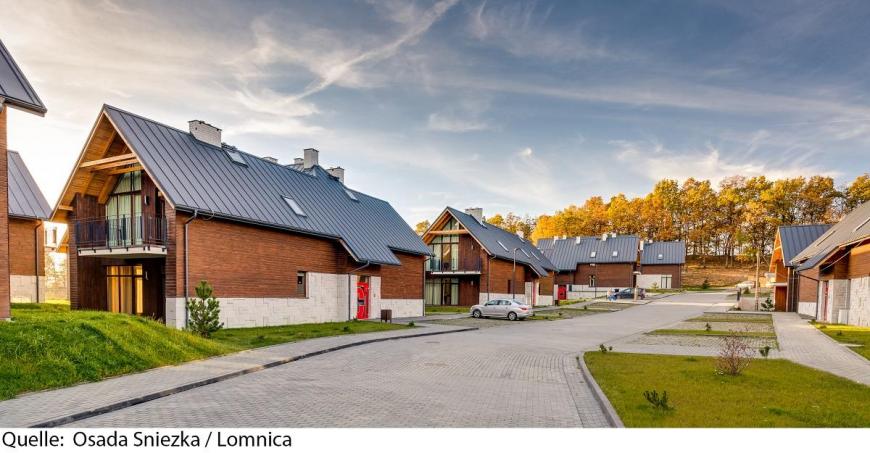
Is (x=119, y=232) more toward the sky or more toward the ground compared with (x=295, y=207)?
more toward the ground

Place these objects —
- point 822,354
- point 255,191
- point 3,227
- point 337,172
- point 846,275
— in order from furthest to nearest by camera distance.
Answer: point 337,172, point 846,275, point 255,191, point 822,354, point 3,227

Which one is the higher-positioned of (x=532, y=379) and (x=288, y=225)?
(x=288, y=225)

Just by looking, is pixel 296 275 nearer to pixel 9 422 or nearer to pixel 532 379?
pixel 532 379

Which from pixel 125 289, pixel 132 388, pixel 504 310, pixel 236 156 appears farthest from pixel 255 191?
pixel 504 310

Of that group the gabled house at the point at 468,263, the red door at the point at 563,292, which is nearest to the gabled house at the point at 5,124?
the gabled house at the point at 468,263

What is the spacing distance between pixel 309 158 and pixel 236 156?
8.11 metres

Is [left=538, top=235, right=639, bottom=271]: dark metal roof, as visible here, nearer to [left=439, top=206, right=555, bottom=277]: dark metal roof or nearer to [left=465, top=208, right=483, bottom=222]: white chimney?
[left=439, top=206, right=555, bottom=277]: dark metal roof

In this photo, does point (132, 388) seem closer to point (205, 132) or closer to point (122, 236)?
point (122, 236)

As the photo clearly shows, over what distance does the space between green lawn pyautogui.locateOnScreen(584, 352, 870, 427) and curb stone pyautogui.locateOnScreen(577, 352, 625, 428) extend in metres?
0.11

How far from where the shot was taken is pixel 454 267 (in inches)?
1615

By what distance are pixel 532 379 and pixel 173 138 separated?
1720 centimetres

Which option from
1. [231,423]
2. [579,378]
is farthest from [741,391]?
[231,423]

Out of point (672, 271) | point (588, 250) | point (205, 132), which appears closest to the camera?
point (205, 132)

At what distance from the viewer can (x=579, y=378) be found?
11.4m
